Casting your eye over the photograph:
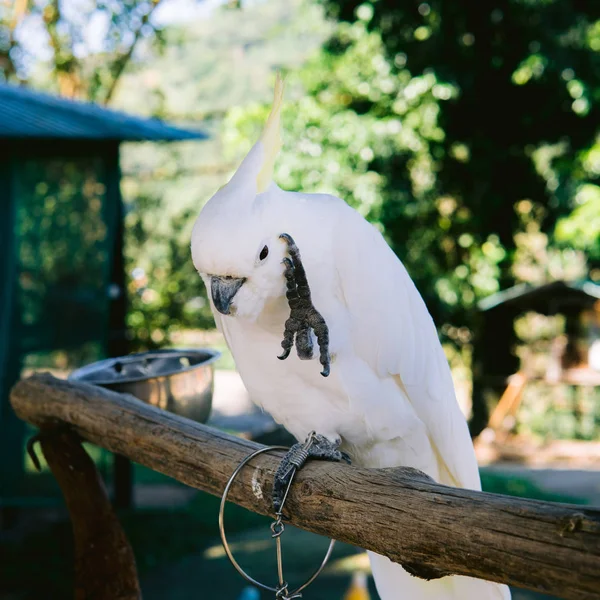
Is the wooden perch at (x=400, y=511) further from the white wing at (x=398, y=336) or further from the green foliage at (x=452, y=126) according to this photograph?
the green foliage at (x=452, y=126)

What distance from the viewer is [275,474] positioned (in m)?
1.05

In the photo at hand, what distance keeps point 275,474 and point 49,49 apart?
5556 millimetres

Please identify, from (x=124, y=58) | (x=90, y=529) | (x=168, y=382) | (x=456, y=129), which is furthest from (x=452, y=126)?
(x=90, y=529)

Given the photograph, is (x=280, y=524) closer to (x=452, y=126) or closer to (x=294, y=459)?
(x=294, y=459)

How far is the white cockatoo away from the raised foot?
0.12 m

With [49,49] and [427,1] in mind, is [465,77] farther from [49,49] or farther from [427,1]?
[49,49]

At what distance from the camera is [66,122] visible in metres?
3.09

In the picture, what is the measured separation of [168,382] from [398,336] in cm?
56

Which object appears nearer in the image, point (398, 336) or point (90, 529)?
point (398, 336)

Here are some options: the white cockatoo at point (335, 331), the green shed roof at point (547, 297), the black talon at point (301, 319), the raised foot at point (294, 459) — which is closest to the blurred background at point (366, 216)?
the green shed roof at point (547, 297)

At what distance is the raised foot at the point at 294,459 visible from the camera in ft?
3.38

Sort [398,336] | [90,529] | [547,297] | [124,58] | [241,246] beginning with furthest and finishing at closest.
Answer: [124,58]
[547,297]
[90,529]
[398,336]
[241,246]

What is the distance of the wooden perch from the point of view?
71 cm

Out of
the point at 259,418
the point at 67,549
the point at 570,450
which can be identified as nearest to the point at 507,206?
the point at 570,450
